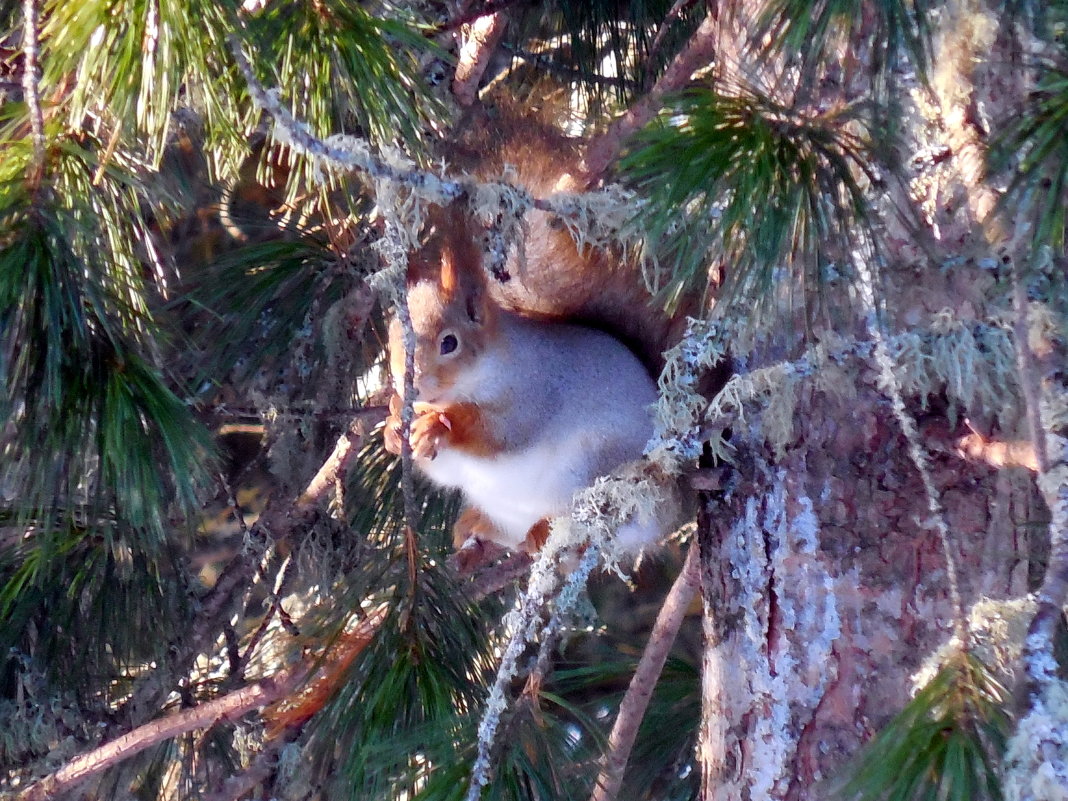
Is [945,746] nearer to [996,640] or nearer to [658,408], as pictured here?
[996,640]

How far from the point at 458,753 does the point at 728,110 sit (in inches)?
23.1

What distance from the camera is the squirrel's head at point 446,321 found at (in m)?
1.29

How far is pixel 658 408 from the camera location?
1.15 metres

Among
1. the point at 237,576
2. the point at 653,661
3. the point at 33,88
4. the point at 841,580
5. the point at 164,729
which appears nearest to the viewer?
the point at 33,88

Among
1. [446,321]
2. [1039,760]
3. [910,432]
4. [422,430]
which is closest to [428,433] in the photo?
[422,430]

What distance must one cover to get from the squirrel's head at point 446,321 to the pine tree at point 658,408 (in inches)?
3.4

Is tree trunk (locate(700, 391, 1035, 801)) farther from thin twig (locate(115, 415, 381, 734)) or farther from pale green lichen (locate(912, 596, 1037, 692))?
thin twig (locate(115, 415, 381, 734))

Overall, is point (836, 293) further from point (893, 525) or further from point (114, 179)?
point (114, 179)

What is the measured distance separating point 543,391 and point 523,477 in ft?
0.42

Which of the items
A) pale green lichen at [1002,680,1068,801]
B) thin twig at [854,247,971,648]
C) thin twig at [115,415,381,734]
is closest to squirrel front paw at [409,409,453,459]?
thin twig at [115,415,381,734]

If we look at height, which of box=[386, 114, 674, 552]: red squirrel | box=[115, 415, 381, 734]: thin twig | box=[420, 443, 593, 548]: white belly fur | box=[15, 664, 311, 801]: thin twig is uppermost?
box=[386, 114, 674, 552]: red squirrel

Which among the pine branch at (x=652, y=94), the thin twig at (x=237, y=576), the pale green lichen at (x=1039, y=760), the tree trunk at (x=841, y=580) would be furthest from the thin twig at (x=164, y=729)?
the pale green lichen at (x=1039, y=760)

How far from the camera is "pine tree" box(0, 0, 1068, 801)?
706 mm

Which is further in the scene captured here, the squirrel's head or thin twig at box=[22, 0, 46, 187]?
the squirrel's head
